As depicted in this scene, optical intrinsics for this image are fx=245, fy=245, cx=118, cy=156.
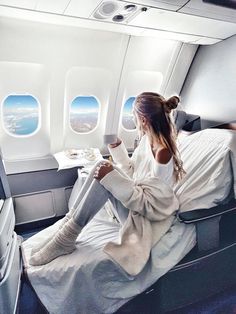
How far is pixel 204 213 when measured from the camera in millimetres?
1354

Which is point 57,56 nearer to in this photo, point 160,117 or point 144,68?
point 144,68

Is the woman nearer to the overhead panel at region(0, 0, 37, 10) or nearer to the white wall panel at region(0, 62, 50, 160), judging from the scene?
the overhead panel at region(0, 0, 37, 10)

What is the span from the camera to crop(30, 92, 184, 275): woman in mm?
1267

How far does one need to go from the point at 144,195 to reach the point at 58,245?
52cm

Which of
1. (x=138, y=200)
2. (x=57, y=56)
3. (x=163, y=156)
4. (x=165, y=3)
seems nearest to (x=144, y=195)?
(x=138, y=200)

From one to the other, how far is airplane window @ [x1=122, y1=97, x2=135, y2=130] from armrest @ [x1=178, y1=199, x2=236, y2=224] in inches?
66.3

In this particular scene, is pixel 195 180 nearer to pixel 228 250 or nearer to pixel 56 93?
pixel 228 250

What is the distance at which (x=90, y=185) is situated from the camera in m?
1.35

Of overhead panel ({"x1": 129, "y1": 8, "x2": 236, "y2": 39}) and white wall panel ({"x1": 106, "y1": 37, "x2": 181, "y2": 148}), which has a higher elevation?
overhead panel ({"x1": 129, "y1": 8, "x2": 236, "y2": 39})

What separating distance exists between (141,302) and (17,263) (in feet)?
2.29

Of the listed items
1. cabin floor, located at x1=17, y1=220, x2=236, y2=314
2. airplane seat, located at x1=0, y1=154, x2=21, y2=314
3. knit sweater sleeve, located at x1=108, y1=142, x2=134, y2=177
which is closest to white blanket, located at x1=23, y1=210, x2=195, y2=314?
airplane seat, located at x1=0, y1=154, x2=21, y2=314

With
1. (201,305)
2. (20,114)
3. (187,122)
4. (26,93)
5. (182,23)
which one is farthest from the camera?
(187,122)

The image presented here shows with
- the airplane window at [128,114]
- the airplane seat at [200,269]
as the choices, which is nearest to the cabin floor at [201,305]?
the airplane seat at [200,269]

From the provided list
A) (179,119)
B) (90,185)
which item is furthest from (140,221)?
(179,119)
